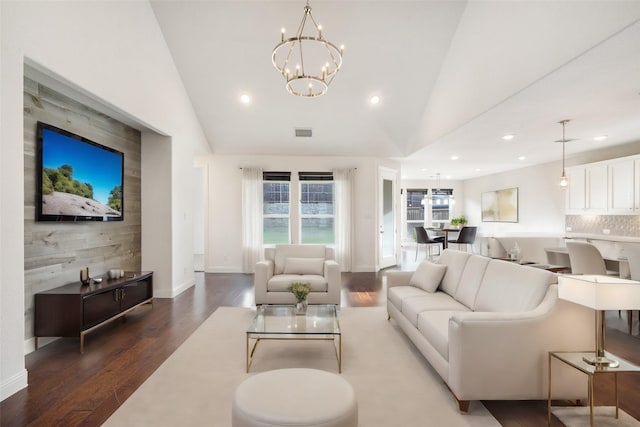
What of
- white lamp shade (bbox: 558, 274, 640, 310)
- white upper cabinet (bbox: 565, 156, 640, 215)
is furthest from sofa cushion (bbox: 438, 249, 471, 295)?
white upper cabinet (bbox: 565, 156, 640, 215)

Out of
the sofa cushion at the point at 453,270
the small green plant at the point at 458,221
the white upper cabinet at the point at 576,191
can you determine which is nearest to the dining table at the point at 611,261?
the white upper cabinet at the point at 576,191

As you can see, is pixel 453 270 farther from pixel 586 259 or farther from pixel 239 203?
pixel 239 203

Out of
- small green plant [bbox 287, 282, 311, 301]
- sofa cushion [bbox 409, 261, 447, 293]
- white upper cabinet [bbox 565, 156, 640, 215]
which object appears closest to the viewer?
small green plant [bbox 287, 282, 311, 301]

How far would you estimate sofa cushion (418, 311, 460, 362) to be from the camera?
2471mm

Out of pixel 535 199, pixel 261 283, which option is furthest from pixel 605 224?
pixel 261 283

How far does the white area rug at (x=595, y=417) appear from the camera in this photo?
211 cm

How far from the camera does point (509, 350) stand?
2225 mm

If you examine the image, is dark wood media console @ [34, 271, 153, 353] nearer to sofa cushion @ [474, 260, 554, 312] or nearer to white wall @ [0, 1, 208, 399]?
white wall @ [0, 1, 208, 399]

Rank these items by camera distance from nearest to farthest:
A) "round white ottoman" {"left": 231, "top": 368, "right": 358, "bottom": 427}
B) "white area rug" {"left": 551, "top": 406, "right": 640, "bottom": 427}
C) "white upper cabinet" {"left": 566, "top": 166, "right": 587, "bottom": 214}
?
"round white ottoman" {"left": 231, "top": 368, "right": 358, "bottom": 427}
"white area rug" {"left": 551, "top": 406, "right": 640, "bottom": 427}
"white upper cabinet" {"left": 566, "top": 166, "right": 587, "bottom": 214}

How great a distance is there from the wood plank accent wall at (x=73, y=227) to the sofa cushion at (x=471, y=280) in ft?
13.4

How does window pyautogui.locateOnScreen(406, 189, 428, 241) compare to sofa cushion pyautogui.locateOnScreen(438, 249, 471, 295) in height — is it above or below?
above

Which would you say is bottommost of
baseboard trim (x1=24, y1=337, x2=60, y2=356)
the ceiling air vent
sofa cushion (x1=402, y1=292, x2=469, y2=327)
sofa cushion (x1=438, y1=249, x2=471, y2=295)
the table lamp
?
baseboard trim (x1=24, y1=337, x2=60, y2=356)

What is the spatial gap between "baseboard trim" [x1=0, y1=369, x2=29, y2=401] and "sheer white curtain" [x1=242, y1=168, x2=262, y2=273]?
4.79 m

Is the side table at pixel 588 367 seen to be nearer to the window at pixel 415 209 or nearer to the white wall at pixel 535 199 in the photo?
the white wall at pixel 535 199
